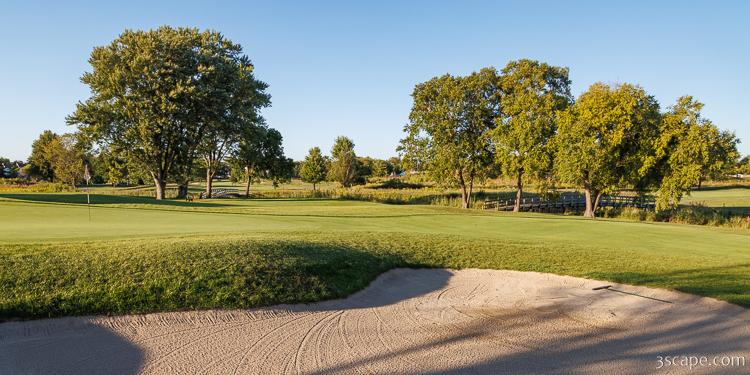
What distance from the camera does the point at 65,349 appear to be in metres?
6.21

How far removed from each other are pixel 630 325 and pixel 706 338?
44.3 inches

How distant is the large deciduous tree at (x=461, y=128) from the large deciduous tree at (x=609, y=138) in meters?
9.21

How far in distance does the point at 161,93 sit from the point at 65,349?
3818 centimetres

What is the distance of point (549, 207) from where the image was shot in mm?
48750

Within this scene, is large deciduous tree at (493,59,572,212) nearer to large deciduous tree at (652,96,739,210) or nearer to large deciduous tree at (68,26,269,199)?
large deciduous tree at (652,96,739,210)

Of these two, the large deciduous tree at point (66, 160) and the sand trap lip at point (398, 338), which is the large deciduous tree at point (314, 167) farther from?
the sand trap lip at point (398, 338)

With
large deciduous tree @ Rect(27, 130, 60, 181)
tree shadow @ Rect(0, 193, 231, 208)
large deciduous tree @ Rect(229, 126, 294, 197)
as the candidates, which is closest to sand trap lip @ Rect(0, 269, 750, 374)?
tree shadow @ Rect(0, 193, 231, 208)

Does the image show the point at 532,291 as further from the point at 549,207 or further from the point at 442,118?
the point at 549,207

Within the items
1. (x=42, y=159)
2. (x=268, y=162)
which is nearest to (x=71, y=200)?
(x=268, y=162)

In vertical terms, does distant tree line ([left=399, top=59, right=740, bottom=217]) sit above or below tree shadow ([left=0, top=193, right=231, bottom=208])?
above

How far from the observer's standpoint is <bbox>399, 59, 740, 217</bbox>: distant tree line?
3497cm

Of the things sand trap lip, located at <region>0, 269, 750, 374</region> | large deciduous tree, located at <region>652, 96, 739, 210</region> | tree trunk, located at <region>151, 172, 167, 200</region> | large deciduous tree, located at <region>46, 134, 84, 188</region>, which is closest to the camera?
sand trap lip, located at <region>0, 269, 750, 374</region>

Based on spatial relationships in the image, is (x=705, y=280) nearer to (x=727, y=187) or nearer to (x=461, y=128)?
(x=461, y=128)

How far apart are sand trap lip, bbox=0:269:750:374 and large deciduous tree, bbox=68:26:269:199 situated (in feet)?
118
